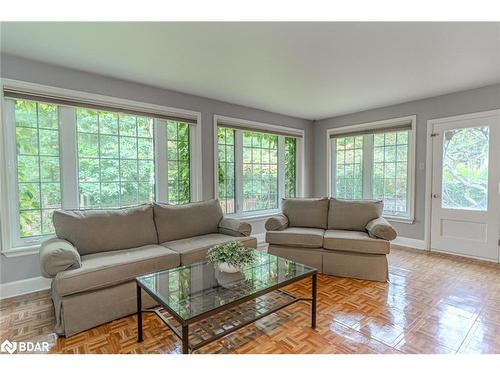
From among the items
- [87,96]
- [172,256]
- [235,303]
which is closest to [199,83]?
[87,96]

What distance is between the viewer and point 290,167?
511cm

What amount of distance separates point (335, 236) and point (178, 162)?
224cm

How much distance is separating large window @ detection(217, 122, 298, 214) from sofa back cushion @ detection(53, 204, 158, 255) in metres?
1.51

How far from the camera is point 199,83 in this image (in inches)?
123

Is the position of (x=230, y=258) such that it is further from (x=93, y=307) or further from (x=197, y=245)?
(x=93, y=307)

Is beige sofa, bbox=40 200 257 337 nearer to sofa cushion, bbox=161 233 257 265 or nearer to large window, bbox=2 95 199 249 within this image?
sofa cushion, bbox=161 233 257 265

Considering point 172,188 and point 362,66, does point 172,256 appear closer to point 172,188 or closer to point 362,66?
point 172,188

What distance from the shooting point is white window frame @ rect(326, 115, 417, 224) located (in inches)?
156

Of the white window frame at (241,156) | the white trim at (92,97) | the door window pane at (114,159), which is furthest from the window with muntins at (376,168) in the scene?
the door window pane at (114,159)

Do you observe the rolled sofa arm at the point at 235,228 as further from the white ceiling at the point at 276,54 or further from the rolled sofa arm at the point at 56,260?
the white ceiling at the point at 276,54

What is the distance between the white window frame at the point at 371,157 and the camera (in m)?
3.97

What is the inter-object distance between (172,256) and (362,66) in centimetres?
259

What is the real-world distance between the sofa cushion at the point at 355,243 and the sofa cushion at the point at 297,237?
0.32 feet
